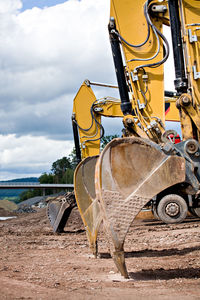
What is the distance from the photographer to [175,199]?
34.2 feet

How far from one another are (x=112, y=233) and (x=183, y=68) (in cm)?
231

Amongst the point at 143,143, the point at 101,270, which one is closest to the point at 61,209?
the point at 101,270

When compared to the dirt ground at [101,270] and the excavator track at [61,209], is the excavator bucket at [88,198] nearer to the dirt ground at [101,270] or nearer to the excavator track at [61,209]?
the dirt ground at [101,270]

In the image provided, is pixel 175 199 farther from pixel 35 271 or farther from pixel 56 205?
pixel 35 271

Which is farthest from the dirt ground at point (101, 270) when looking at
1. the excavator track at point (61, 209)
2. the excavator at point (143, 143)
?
the excavator track at point (61, 209)

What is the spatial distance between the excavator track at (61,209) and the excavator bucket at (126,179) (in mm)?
6182

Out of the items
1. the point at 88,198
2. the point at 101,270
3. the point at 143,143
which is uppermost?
the point at 143,143

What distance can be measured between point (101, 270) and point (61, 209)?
213 inches

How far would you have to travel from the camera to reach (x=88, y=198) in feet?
19.9

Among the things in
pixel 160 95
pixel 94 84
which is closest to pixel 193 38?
pixel 160 95

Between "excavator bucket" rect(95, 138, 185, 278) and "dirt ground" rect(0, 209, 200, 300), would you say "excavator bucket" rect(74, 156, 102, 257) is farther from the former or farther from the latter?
"excavator bucket" rect(95, 138, 185, 278)

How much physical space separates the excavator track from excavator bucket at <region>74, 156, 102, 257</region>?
13.1 feet

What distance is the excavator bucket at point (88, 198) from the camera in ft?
18.7

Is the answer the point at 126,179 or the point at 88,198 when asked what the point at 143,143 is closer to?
the point at 126,179
